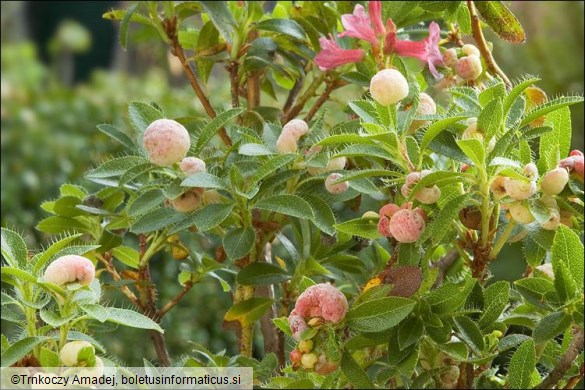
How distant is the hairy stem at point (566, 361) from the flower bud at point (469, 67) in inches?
9.7

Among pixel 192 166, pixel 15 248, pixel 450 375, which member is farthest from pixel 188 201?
pixel 450 375

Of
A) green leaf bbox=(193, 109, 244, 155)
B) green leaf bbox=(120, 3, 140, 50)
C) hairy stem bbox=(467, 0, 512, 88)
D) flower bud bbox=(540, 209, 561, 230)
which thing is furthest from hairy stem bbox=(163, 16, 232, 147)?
flower bud bbox=(540, 209, 561, 230)

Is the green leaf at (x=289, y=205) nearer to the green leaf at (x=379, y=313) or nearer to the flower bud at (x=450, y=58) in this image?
the green leaf at (x=379, y=313)

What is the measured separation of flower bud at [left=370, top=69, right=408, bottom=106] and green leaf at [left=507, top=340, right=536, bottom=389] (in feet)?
0.58

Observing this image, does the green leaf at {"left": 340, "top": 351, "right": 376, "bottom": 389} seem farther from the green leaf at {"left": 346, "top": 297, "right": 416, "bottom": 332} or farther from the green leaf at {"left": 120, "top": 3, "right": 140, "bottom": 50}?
the green leaf at {"left": 120, "top": 3, "right": 140, "bottom": 50}

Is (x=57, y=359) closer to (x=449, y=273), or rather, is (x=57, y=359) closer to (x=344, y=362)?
(x=344, y=362)

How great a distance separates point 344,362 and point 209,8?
1.10 ft

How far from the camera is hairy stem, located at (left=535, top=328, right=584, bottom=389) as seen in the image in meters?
0.53

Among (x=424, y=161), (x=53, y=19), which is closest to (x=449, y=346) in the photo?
(x=424, y=161)

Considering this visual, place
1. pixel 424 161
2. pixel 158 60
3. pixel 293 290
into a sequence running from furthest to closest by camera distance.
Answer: pixel 158 60
pixel 293 290
pixel 424 161

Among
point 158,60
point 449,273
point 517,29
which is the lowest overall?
point 158,60

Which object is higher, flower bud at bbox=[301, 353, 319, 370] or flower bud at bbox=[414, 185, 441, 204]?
flower bud at bbox=[414, 185, 441, 204]

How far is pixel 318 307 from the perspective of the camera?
547 millimetres

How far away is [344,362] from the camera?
1.85 ft
